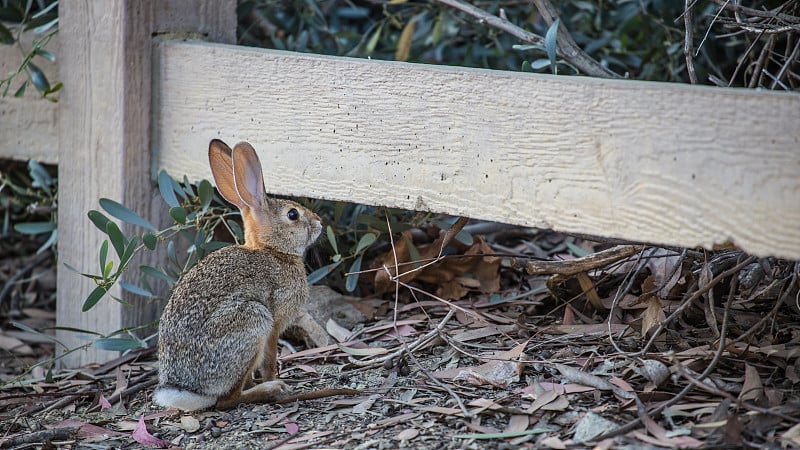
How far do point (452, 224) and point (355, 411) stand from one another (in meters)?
1.35

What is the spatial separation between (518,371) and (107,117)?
2.51 metres

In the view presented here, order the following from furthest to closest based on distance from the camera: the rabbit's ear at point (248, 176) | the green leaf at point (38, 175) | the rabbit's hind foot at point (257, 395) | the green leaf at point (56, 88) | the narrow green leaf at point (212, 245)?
the green leaf at point (38, 175) < the green leaf at point (56, 88) < the narrow green leaf at point (212, 245) < the rabbit's ear at point (248, 176) < the rabbit's hind foot at point (257, 395)

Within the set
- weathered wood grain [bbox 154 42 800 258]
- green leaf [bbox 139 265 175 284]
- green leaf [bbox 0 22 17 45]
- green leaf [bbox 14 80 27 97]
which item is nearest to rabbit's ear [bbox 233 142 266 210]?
weathered wood grain [bbox 154 42 800 258]

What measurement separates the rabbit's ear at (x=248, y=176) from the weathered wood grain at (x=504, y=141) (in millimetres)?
133

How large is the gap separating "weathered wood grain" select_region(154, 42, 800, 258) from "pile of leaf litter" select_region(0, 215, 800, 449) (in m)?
0.52

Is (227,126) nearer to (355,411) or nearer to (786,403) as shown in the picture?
(355,411)

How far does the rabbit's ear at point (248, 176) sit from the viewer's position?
435cm

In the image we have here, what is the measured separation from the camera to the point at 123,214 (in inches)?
186

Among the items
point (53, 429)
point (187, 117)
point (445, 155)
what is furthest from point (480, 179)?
point (53, 429)

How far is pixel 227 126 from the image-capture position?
4.79 m

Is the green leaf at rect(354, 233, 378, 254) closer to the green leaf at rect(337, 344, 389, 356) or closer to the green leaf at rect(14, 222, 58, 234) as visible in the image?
the green leaf at rect(337, 344, 389, 356)

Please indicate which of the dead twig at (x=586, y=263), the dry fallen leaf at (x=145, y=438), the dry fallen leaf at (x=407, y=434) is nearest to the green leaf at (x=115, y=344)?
the dry fallen leaf at (x=145, y=438)

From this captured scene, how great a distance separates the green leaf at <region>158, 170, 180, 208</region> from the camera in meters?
4.70

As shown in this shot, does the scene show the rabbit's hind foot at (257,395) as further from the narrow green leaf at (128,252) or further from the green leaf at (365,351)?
the narrow green leaf at (128,252)
